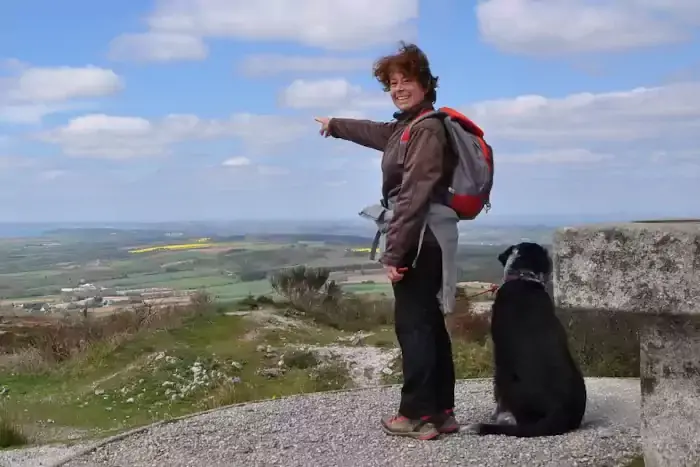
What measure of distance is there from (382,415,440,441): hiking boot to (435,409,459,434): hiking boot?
0.04 meters

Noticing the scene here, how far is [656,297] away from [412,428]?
78.8 inches

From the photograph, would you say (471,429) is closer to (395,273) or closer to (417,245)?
(395,273)

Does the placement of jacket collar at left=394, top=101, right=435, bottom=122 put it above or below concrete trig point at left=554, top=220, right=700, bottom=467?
above

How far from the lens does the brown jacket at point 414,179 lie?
4289mm

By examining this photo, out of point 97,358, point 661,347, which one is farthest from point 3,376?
point 661,347

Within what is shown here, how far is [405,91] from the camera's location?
4.58m

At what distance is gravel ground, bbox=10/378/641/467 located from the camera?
4281 millimetres

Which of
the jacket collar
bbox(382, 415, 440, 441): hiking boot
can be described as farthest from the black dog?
the jacket collar

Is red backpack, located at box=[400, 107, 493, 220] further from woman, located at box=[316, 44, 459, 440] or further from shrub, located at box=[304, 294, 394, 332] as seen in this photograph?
shrub, located at box=[304, 294, 394, 332]

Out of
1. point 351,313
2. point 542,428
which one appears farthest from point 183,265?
point 542,428

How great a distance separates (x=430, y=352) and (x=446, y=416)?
18.4 inches

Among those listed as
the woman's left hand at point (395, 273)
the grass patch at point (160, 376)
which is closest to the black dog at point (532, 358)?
the woman's left hand at point (395, 273)

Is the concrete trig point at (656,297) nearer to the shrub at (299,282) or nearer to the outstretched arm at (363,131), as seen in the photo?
the outstretched arm at (363,131)

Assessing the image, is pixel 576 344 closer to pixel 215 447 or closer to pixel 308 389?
pixel 308 389
